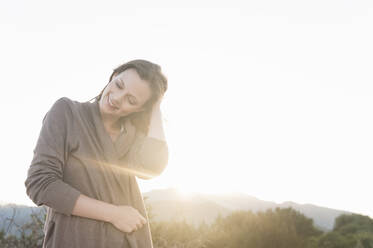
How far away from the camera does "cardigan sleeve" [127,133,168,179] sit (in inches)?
74.0

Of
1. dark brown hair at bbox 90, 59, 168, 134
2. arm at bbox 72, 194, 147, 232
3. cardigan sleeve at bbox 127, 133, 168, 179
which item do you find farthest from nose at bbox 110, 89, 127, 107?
arm at bbox 72, 194, 147, 232

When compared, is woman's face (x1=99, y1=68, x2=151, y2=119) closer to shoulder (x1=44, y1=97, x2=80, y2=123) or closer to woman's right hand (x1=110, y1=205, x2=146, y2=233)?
shoulder (x1=44, y1=97, x2=80, y2=123)

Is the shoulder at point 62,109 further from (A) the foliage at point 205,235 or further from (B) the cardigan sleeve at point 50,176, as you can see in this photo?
(A) the foliage at point 205,235

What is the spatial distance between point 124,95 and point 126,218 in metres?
0.66

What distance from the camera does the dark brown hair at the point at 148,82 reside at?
188 centimetres

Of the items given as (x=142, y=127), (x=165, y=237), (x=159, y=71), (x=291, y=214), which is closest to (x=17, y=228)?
(x=165, y=237)

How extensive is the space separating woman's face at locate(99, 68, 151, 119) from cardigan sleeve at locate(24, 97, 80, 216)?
327mm

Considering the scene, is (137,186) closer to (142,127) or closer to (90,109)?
(142,127)

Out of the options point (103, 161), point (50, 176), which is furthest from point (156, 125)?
point (50, 176)

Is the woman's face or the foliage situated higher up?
the woman's face

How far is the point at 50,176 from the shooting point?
1.48 m

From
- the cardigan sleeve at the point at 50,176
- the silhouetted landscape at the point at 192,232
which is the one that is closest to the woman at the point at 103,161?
the cardigan sleeve at the point at 50,176

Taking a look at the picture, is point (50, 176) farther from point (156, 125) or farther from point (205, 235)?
point (205, 235)

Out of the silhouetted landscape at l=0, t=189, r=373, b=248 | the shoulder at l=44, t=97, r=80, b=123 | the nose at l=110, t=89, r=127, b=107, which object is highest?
the nose at l=110, t=89, r=127, b=107
